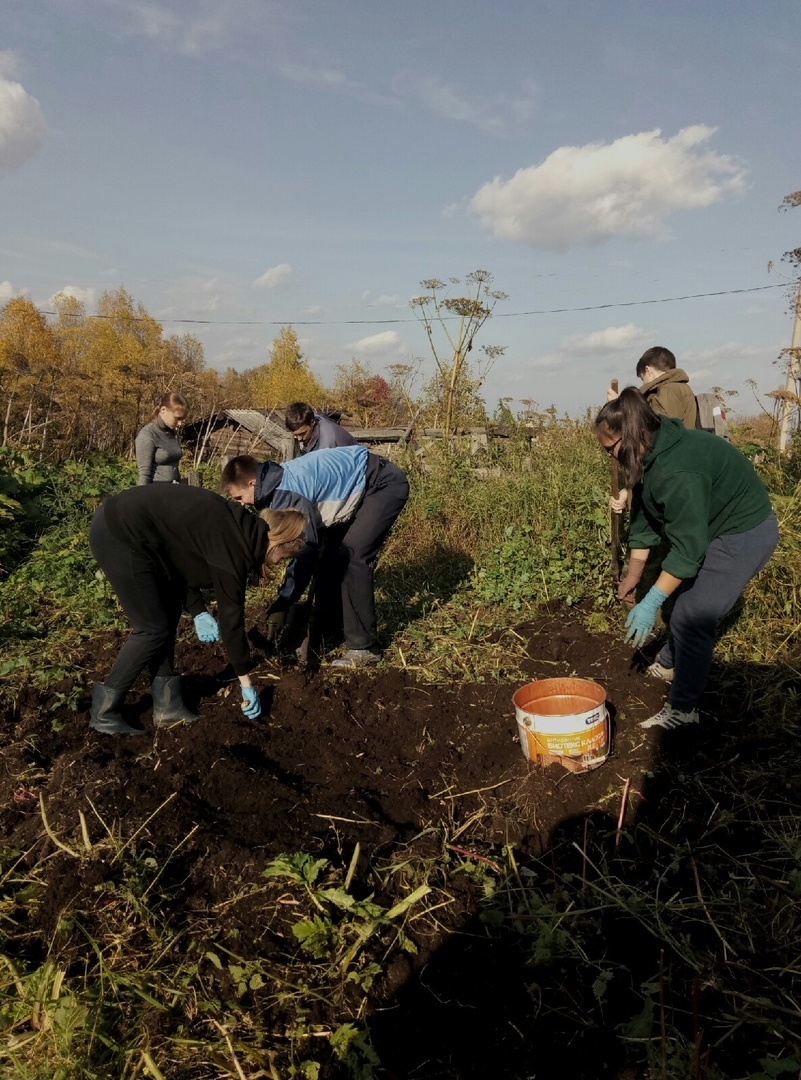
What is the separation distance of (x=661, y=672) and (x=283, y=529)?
233cm

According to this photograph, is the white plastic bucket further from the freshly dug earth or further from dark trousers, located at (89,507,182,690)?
dark trousers, located at (89,507,182,690)

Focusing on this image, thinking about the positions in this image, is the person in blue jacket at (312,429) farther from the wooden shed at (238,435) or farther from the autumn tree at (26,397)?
the autumn tree at (26,397)

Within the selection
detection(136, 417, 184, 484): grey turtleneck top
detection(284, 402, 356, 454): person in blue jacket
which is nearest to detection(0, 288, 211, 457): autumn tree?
detection(136, 417, 184, 484): grey turtleneck top

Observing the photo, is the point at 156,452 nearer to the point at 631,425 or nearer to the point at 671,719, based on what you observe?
the point at 631,425

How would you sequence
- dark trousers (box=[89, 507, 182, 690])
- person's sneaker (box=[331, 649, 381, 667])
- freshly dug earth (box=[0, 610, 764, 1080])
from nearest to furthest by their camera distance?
freshly dug earth (box=[0, 610, 764, 1080]) < dark trousers (box=[89, 507, 182, 690]) < person's sneaker (box=[331, 649, 381, 667])

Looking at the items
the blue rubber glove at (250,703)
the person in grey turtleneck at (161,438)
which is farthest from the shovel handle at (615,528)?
the person in grey turtleneck at (161,438)

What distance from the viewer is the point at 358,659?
15.0 ft

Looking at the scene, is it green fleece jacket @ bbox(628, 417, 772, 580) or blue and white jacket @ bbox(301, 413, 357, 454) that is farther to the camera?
blue and white jacket @ bbox(301, 413, 357, 454)

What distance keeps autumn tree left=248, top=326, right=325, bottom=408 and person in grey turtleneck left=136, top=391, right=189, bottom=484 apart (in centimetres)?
3573

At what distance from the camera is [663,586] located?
10.3 ft

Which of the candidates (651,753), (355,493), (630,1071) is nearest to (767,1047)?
(630,1071)

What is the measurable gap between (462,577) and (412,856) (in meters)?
3.73

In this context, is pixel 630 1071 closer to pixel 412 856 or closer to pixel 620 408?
pixel 412 856

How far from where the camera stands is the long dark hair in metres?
3.02
